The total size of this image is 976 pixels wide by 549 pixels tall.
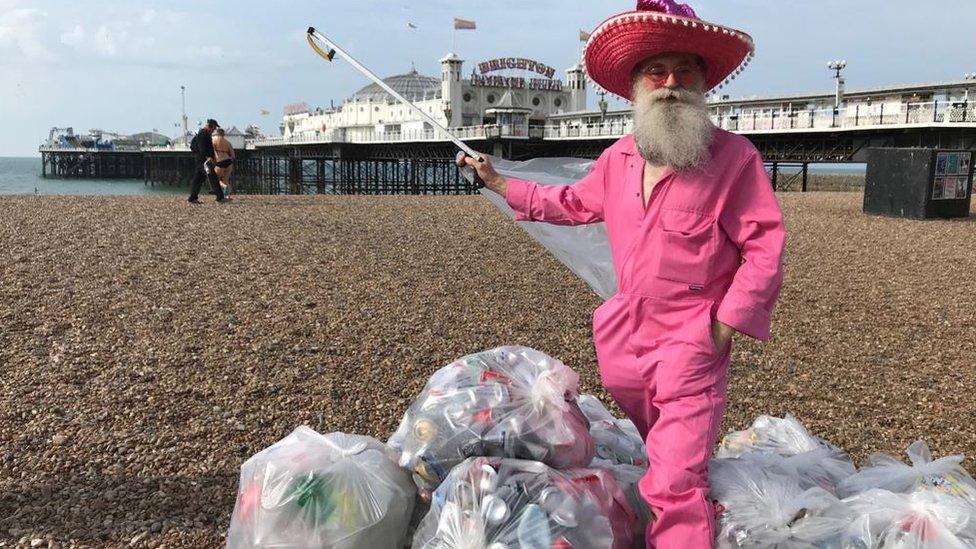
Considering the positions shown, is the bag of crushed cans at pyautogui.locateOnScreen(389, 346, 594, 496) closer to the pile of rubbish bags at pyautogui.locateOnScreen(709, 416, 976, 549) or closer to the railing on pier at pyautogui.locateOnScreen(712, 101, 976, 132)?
the pile of rubbish bags at pyautogui.locateOnScreen(709, 416, 976, 549)

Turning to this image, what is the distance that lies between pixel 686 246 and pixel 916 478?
42.0 inches

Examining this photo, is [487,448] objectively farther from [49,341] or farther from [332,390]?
[49,341]

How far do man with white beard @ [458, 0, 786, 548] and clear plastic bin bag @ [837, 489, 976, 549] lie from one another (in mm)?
425

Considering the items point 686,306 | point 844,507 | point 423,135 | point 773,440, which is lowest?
point 773,440

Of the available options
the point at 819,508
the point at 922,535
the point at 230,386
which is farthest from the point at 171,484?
the point at 922,535

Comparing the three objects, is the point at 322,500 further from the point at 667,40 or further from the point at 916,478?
the point at 916,478

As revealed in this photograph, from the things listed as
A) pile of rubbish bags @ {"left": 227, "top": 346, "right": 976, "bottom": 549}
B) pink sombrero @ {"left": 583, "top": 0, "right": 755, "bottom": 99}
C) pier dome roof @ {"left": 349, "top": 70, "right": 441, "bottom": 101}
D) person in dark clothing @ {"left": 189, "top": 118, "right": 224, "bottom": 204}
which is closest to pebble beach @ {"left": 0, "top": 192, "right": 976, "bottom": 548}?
pile of rubbish bags @ {"left": 227, "top": 346, "right": 976, "bottom": 549}

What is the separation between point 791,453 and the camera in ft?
9.42

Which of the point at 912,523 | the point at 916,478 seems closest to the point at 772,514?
the point at 912,523

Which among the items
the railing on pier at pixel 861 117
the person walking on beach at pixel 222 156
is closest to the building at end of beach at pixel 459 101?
the railing on pier at pixel 861 117

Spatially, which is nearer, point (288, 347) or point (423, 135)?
point (288, 347)

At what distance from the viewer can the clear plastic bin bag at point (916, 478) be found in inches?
91.4

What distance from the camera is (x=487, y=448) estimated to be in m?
2.27

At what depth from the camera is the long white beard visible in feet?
7.18
